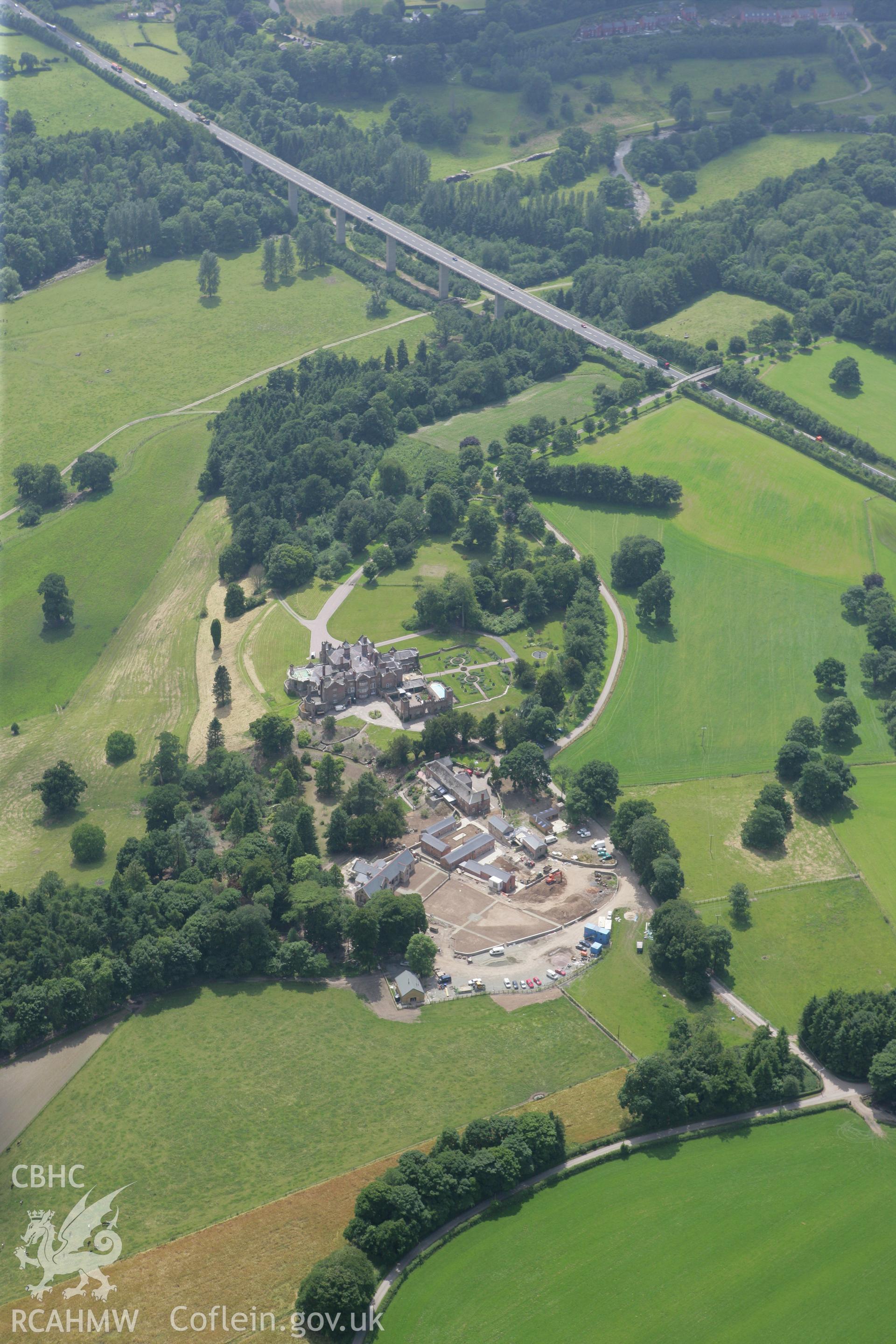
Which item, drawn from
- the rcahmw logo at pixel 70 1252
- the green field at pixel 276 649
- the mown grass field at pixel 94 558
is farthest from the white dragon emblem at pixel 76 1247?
the mown grass field at pixel 94 558

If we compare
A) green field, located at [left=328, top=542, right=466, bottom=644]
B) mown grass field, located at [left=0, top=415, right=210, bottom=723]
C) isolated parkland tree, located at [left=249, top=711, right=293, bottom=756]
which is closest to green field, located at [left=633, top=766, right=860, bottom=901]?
isolated parkland tree, located at [left=249, top=711, right=293, bottom=756]

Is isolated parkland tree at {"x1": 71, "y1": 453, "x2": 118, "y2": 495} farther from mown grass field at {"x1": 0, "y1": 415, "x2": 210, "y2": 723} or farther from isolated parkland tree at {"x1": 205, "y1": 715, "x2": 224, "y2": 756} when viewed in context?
isolated parkland tree at {"x1": 205, "y1": 715, "x2": 224, "y2": 756}

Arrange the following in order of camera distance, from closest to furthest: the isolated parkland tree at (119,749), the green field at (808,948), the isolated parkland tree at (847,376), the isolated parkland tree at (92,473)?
the green field at (808,948)
the isolated parkland tree at (119,749)
the isolated parkland tree at (92,473)
the isolated parkland tree at (847,376)

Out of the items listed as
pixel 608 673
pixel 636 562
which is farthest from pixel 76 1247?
pixel 636 562

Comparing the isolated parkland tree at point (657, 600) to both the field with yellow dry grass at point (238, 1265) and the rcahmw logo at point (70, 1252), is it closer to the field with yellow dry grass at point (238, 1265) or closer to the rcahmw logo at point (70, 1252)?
the field with yellow dry grass at point (238, 1265)

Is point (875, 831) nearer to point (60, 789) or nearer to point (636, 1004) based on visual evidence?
point (636, 1004)

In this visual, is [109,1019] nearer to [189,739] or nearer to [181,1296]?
[181,1296]
